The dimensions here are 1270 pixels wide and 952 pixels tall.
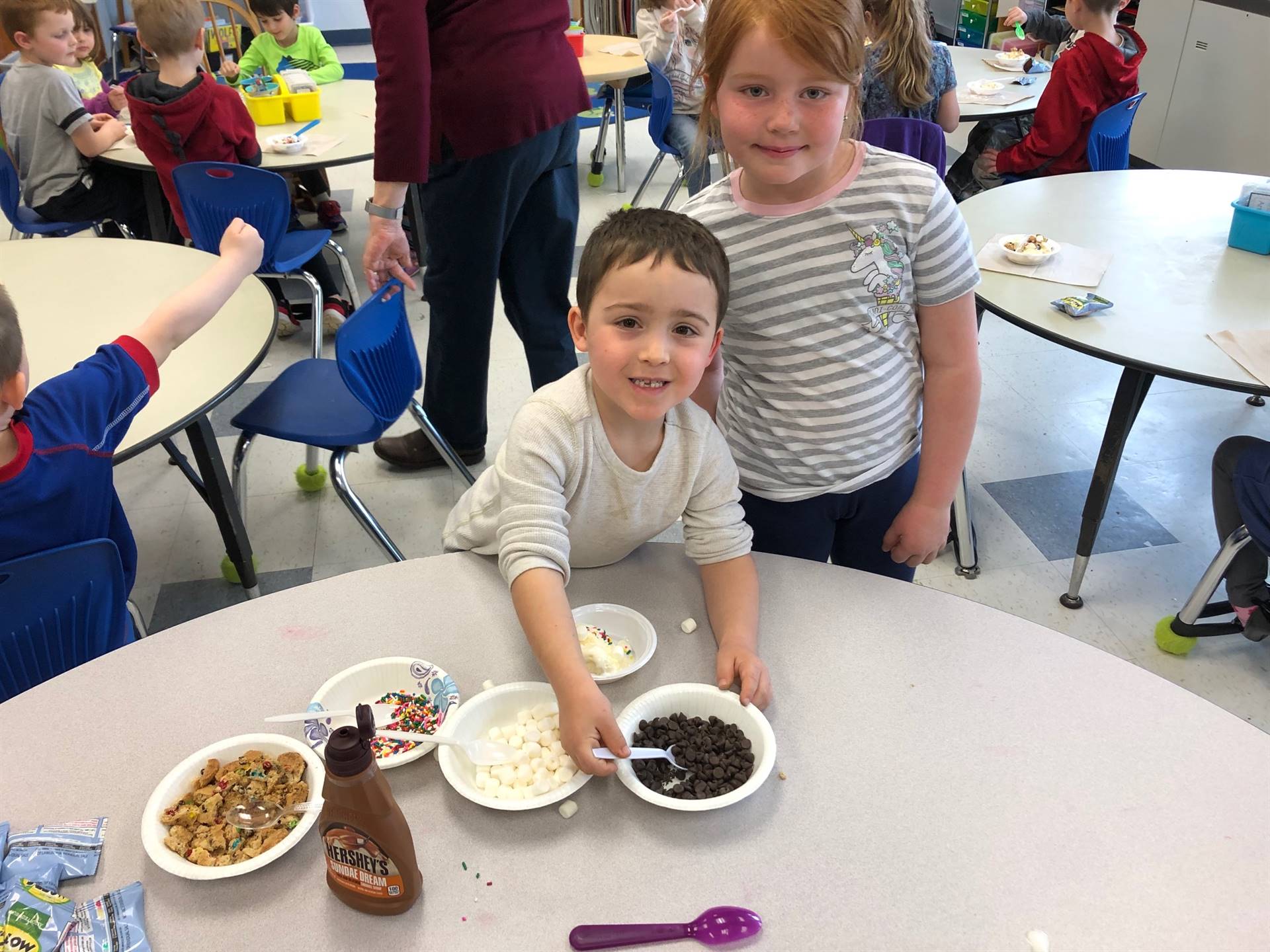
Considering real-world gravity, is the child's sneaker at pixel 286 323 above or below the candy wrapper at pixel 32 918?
below

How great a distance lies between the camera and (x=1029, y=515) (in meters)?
2.32

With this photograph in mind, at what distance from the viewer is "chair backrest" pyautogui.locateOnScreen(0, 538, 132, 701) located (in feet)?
3.28

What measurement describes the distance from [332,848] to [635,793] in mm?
251

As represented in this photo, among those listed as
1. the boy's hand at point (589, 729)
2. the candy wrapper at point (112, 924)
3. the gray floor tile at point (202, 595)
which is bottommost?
the gray floor tile at point (202, 595)

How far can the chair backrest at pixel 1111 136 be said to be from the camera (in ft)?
9.19

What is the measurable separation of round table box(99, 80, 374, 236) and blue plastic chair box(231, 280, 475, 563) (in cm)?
102

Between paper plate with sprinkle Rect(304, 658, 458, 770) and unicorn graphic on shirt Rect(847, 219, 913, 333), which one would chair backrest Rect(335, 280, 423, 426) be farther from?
unicorn graphic on shirt Rect(847, 219, 913, 333)

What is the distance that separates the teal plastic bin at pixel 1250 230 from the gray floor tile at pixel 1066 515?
25.8 inches

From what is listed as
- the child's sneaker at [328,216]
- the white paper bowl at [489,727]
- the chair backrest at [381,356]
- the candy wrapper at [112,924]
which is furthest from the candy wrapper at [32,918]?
the child's sneaker at [328,216]

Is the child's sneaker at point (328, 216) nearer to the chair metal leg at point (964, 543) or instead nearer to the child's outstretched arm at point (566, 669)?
the chair metal leg at point (964, 543)

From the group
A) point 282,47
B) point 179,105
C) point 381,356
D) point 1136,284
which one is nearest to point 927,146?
point 1136,284

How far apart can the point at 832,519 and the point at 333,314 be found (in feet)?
8.26

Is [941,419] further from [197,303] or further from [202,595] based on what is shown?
[202,595]

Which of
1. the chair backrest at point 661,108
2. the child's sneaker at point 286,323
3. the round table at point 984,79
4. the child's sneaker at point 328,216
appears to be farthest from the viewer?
the child's sneaker at point 328,216
